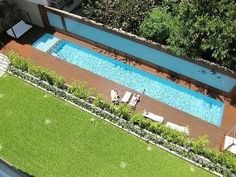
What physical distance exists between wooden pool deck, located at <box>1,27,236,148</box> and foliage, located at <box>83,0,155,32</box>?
2905mm

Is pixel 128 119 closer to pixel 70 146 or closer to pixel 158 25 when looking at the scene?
pixel 70 146

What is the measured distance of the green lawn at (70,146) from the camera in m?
25.5

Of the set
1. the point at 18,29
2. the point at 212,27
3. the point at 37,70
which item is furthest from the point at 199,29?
the point at 18,29

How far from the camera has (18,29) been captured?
35.1 meters

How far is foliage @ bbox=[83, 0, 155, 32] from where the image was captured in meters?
31.7

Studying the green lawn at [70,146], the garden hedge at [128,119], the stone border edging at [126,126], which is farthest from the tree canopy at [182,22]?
the green lawn at [70,146]

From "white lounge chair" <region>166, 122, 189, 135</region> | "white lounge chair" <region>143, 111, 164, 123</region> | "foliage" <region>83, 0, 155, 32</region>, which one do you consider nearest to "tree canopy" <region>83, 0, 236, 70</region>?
"foliage" <region>83, 0, 155, 32</region>

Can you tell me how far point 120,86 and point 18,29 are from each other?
11.4 m

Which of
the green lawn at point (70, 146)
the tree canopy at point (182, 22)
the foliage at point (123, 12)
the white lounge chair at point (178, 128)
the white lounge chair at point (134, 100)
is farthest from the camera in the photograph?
the foliage at point (123, 12)

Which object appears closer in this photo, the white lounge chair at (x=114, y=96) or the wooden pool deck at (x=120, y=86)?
the wooden pool deck at (x=120, y=86)

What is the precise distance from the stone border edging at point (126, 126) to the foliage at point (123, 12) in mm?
7389

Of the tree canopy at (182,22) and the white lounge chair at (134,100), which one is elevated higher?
the tree canopy at (182,22)

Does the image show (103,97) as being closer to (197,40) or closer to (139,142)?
(139,142)

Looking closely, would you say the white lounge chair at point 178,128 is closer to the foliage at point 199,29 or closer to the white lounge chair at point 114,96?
the white lounge chair at point 114,96
